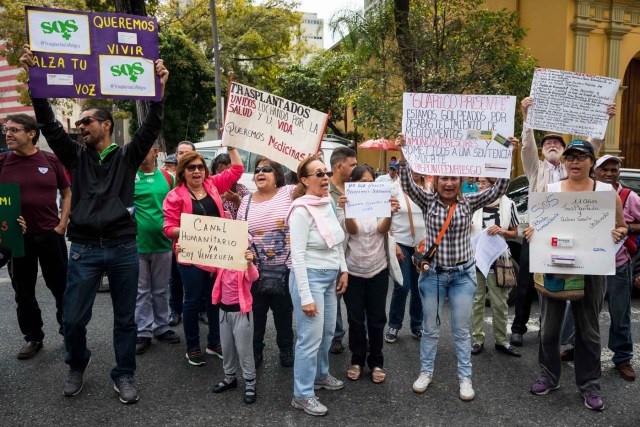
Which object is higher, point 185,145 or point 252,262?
point 185,145

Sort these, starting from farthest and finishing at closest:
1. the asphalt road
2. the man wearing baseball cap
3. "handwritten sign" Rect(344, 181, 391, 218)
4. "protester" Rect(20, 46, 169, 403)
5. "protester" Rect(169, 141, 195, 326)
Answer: "protester" Rect(169, 141, 195, 326), the man wearing baseball cap, "handwritten sign" Rect(344, 181, 391, 218), "protester" Rect(20, 46, 169, 403), the asphalt road

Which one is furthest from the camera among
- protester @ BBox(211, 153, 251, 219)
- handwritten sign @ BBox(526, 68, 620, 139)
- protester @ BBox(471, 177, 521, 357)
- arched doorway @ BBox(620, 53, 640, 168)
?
arched doorway @ BBox(620, 53, 640, 168)

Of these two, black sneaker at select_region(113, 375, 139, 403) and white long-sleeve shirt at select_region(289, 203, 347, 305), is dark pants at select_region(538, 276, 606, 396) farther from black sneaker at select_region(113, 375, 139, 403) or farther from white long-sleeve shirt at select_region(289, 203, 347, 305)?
black sneaker at select_region(113, 375, 139, 403)

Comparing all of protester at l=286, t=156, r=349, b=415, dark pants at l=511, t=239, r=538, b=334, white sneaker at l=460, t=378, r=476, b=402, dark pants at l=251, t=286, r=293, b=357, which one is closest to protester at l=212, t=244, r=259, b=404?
protester at l=286, t=156, r=349, b=415

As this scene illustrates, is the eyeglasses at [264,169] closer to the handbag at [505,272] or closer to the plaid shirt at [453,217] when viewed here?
the plaid shirt at [453,217]

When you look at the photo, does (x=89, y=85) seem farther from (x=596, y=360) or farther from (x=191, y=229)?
(x=596, y=360)

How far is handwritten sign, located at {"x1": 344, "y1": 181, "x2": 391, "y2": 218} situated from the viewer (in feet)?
13.6

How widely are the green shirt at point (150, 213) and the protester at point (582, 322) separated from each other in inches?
129

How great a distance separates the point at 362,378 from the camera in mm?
4379

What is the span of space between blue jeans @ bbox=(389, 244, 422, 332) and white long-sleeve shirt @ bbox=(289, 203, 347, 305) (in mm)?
1563

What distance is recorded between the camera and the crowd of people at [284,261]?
3.80m

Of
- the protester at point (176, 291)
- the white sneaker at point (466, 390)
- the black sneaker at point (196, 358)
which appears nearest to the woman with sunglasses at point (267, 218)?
the black sneaker at point (196, 358)

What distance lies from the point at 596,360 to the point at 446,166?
181cm

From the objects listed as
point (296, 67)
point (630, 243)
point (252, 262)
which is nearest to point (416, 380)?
point (252, 262)
